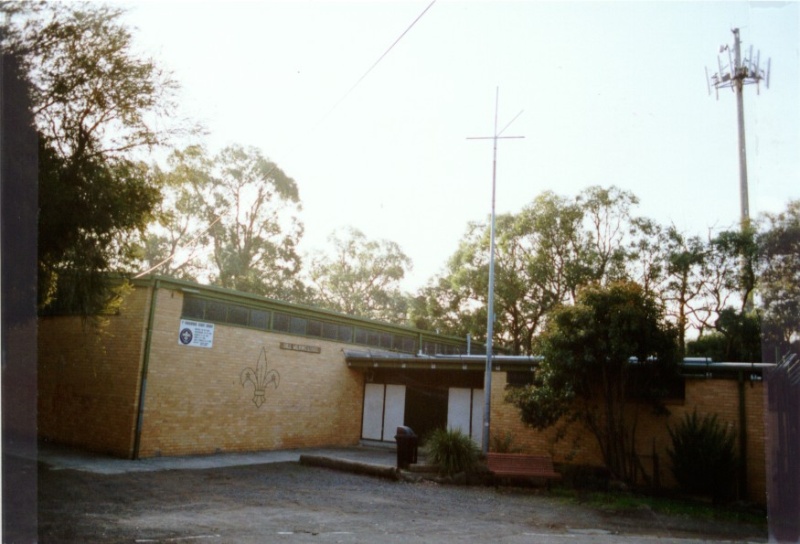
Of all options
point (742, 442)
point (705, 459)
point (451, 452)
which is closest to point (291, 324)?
point (451, 452)

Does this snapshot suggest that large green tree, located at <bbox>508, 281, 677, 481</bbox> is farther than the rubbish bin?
No

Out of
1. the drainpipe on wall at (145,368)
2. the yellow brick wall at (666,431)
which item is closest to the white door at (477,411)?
the yellow brick wall at (666,431)

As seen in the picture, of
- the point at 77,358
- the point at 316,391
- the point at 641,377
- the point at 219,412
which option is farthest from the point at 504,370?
the point at 77,358

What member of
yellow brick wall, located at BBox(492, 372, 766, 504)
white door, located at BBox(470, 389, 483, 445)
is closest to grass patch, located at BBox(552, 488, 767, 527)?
yellow brick wall, located at BBox(492, 372, 766, 504)

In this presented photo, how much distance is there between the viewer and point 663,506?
11547mm

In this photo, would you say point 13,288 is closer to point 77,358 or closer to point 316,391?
point 77,358

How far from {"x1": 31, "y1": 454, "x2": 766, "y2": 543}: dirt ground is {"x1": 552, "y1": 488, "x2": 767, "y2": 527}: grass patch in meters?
0.39

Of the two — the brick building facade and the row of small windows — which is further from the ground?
the row of small windows

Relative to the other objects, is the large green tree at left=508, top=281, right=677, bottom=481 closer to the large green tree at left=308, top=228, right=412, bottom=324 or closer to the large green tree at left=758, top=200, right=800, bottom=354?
the large green tree at left=758, top=200, right=800, bottom=354

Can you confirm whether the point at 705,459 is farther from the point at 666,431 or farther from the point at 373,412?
the point at 373,412

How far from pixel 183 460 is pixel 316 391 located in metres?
5.92

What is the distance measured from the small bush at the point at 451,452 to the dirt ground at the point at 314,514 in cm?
71

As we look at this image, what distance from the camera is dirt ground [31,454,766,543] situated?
289 inches

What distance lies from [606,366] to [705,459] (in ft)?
8.94
